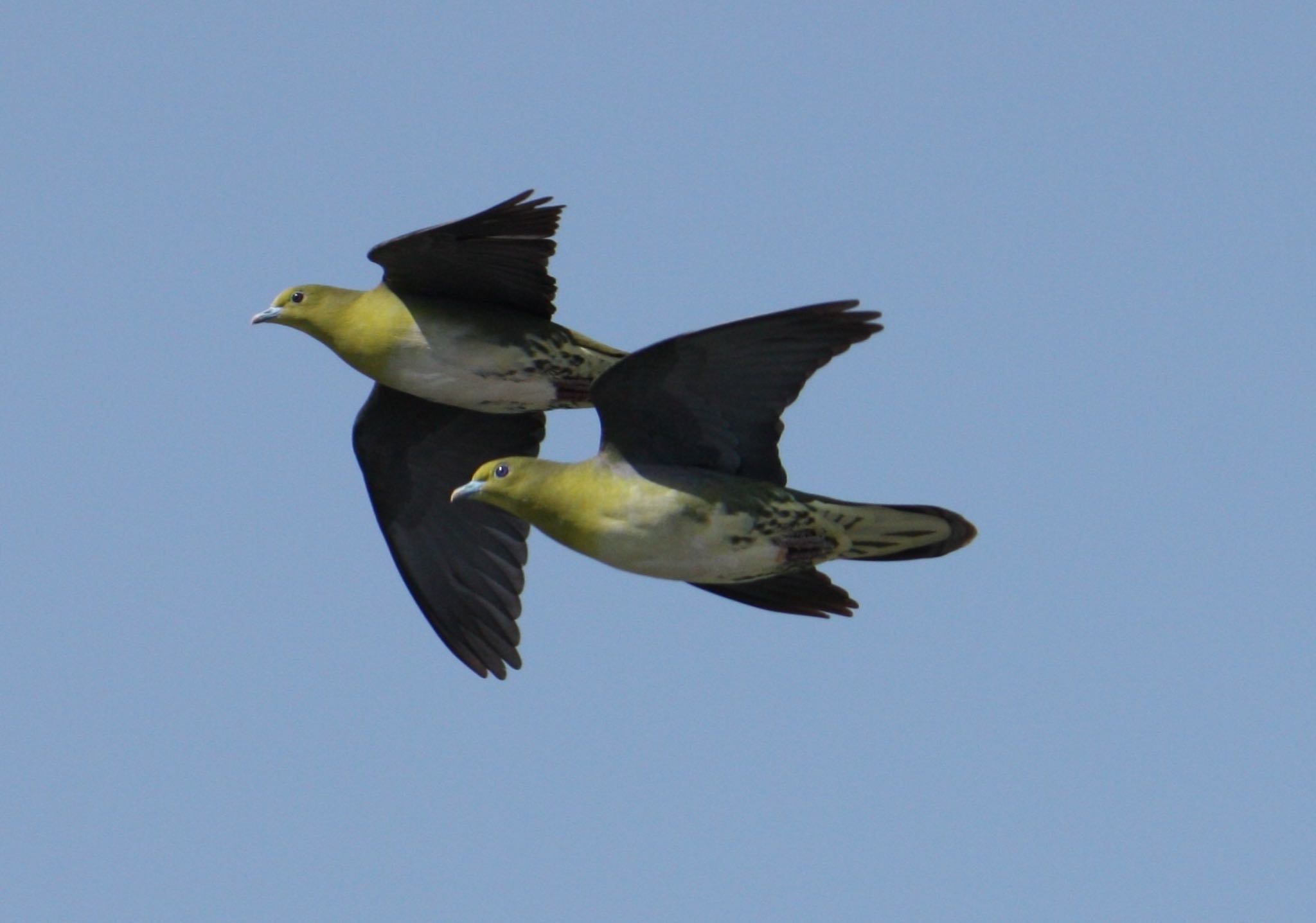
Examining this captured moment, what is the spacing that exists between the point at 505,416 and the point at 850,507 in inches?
133

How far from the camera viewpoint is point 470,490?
37.1ft

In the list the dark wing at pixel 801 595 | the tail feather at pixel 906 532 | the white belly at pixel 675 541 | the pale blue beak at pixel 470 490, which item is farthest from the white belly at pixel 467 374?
the tail feather at pixel 906 532

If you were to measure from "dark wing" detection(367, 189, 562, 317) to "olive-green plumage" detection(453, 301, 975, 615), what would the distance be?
143 cm

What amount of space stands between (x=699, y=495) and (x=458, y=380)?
6.81ft

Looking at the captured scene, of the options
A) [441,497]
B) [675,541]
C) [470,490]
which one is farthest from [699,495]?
[441,497]

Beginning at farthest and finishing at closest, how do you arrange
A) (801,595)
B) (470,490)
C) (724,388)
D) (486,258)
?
(486,258) → (801,595) → (470,490) → (724,388)

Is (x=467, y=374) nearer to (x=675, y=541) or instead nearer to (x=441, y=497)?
(x=441, y=497)

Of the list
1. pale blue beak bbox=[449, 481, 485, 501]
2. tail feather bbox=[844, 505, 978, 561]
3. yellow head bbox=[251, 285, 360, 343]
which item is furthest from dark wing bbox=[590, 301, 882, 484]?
yellow head bbox=[251, 285, 360, 343]

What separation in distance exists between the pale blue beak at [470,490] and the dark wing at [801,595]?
130 centimetres

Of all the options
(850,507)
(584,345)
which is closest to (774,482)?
(850,507)

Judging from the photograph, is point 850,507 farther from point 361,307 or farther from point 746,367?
point 361,307

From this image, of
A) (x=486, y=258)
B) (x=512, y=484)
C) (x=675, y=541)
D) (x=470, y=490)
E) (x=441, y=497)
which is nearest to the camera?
(x=675, y=541)

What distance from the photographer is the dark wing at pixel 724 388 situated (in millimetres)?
10391

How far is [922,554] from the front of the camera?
36.5 feet
